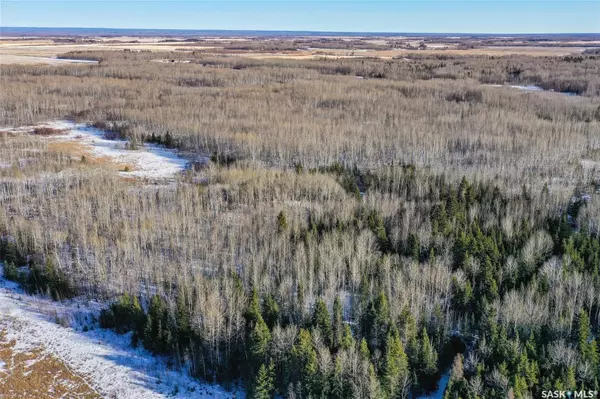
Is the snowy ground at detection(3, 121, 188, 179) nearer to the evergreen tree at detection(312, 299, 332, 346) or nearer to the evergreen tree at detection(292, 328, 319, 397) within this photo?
the evergreen tree at detection(312, 299, 332, 346)

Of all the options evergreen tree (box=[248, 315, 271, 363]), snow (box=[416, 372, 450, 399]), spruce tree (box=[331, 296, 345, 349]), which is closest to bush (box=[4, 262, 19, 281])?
evergreen tree (box=[248, 315, 271, 363])

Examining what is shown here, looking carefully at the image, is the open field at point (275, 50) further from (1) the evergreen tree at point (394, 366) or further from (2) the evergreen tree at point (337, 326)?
(1) the evergreen tree at point (394, 366)

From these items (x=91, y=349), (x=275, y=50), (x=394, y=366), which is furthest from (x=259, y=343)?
(x=275, y=50)

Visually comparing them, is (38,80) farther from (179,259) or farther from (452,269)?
(452,269)

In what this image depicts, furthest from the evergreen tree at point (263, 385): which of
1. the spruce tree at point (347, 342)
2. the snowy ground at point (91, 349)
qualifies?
the spruce tree at point (347, 342)

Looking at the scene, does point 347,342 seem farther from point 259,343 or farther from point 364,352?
point 259,343

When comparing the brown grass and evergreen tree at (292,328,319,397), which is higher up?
evergreen tree at (292,328,319,397)

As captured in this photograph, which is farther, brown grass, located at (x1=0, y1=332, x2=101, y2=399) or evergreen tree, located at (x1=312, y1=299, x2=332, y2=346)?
evergreen tree, located at (x1=312, y1=299, x2=332, y2=346)
